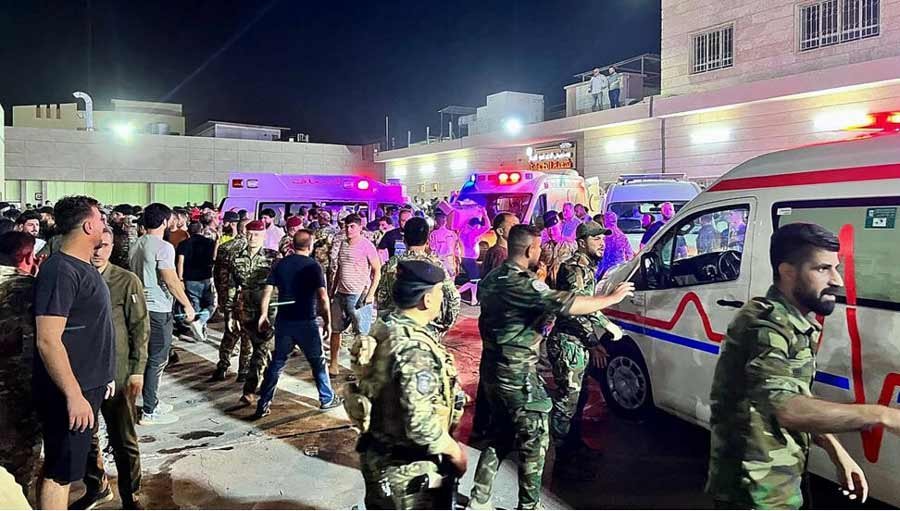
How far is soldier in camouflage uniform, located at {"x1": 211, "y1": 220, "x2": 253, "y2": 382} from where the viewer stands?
7289mm

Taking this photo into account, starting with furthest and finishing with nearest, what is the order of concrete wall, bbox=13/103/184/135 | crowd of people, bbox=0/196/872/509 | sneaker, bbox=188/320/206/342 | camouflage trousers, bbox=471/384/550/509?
concrete wall, bbox=13/103/184/135 → sneaker, bbox=188/320/206/342 → camouflage trousers, bbox=471/384/550/509 → crowd of people, bbox=0/196/872/509

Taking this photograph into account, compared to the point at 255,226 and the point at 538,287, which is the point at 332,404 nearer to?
the point at 255,226

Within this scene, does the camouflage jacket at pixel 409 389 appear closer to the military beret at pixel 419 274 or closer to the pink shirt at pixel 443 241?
the military beret at pixel 419 274

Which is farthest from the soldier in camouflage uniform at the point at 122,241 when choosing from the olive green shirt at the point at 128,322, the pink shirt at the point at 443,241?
the pink shirt at the point at 443,241

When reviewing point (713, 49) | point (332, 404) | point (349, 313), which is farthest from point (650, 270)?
point (713, 49)

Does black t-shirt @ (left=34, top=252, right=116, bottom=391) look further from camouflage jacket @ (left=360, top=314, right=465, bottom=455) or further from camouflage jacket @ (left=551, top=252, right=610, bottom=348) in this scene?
camouflage jacket @ (left=551, top=252, right=610, bottom=348)

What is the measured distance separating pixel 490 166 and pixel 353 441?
23748 mm

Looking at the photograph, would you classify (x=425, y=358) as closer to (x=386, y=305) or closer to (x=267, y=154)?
(x=386, y=305)

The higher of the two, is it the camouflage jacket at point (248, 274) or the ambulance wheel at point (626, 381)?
the camouflage jacket at point (248, 274)

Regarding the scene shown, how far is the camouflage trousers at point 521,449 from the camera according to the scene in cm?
379

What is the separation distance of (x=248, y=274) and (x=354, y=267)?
1.15 metres

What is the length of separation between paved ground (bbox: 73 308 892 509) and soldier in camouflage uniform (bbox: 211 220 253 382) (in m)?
0.60

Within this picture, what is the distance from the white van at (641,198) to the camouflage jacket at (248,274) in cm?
763

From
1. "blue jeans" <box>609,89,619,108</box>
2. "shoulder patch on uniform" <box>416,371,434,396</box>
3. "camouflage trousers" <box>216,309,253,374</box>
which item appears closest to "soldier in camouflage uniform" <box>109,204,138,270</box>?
"camouflage trousers" <box>216,309,253,374</box>
